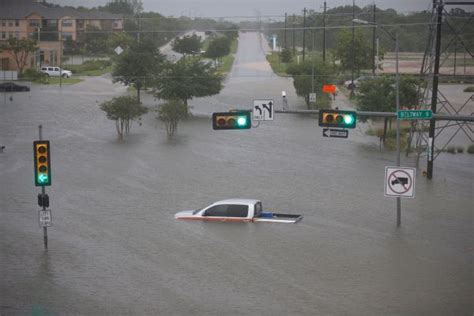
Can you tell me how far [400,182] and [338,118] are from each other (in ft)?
13.9

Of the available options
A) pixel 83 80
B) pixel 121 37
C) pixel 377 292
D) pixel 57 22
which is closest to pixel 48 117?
pixel 57 22

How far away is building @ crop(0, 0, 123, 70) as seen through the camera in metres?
56.5

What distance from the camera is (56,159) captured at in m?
36.8

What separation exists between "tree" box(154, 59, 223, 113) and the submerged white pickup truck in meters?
25.7

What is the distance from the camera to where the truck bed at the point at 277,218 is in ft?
80.0

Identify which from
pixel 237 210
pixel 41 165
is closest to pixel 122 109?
pixel 237 210

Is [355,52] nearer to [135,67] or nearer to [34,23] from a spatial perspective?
[135,67]

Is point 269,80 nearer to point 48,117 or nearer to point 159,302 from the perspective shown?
point 48,117

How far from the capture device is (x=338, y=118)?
20.5 m

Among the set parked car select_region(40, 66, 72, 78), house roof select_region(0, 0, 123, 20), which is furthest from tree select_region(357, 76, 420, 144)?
parked car select_region(40, 66, 72, 78)

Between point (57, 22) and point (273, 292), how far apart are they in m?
47.3

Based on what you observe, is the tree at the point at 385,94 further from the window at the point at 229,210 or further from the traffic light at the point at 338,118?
the traffic light at the point at 338,118

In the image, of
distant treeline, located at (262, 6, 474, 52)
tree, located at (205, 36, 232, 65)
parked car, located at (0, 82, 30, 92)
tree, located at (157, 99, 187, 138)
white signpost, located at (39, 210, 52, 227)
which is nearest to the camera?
white signpost, located at (39, 210, 52, 227)

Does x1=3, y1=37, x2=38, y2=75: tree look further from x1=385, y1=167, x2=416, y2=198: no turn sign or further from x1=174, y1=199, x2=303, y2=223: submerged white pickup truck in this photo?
x1=385, y1=167, x2=416, y2=198: no turn sign
